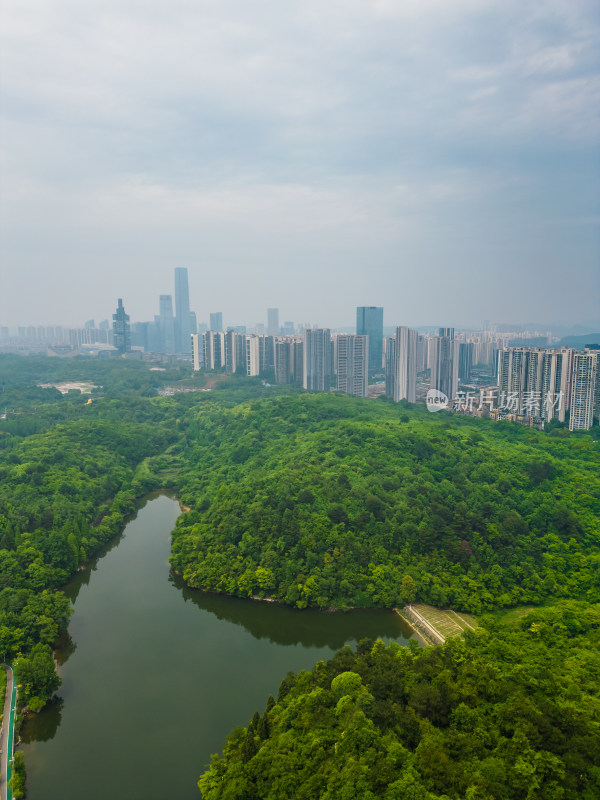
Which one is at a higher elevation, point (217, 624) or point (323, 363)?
point (323, 363)

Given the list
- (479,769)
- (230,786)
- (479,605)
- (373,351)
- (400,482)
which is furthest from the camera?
(373,351)

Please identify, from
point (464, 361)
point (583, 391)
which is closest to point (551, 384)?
point (583, 391)

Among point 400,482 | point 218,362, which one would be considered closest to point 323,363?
point 218,362

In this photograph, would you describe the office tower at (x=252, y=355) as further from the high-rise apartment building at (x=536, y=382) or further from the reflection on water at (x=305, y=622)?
the reflection on water at (x=305, y=622)

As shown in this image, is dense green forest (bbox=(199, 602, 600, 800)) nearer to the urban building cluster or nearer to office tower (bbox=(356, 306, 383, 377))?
the urban building cluster

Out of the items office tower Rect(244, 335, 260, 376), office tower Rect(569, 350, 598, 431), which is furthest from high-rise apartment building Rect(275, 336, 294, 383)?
office tower Rect(569, 350, 598, 431)

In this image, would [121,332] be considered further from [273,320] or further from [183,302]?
[273,320]

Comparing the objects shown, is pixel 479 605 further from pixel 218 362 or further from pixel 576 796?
pixel 218 362
